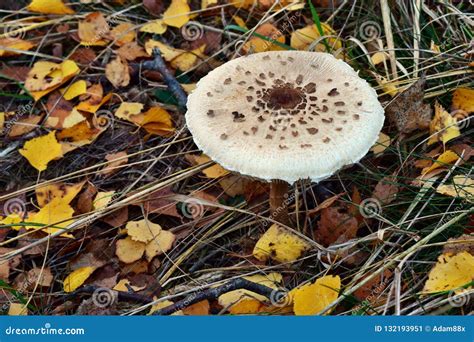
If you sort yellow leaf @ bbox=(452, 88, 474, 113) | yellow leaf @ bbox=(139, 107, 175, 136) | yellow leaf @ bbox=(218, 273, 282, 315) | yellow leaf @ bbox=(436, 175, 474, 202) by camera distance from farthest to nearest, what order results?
yellow leaf @ bbox=(139, 107, 175, 136), yellow leaf @ bbox=(452, 88, 474, 113), yellow leaf @ bbox=(436, 175, 474, 202), yellow leaf @ bbox=(218, 273, 282, 315)

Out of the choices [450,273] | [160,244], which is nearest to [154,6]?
[160,244]

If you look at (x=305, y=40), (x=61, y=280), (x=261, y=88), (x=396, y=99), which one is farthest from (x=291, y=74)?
(x=61, y=280)

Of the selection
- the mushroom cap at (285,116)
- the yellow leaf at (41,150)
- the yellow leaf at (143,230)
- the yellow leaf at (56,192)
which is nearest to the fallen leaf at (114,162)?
the yellow leaf at (56,192)

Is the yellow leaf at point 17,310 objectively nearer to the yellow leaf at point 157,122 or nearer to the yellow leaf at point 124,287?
the yellow leaf at point 124,287

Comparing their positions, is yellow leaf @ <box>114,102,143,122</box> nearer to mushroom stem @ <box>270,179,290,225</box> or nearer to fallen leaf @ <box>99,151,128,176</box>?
fallen leaf @ <box>99,151,128,176</box>

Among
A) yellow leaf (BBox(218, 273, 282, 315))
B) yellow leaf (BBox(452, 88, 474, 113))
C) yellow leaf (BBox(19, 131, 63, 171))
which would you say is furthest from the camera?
yellow leaf (BBox(19, 131, 63, 171))

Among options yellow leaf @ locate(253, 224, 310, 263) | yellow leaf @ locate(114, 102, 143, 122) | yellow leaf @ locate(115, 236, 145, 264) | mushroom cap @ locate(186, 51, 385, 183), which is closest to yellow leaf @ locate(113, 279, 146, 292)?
yellow leaf @ locate(115, 236, 145, 264)

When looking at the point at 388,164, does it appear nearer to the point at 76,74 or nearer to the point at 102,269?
the point at 102,269
